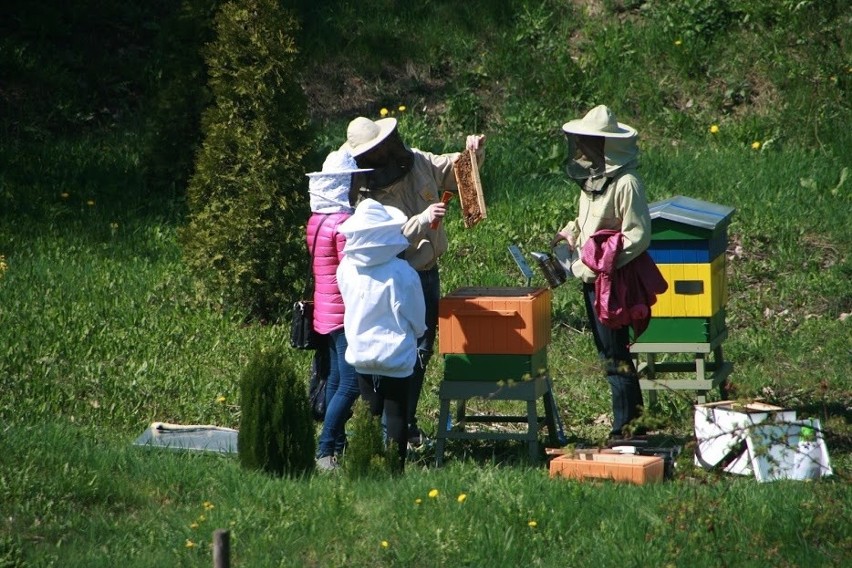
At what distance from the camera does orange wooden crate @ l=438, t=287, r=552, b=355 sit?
269 inches

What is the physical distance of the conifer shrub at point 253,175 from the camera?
32.1 ft

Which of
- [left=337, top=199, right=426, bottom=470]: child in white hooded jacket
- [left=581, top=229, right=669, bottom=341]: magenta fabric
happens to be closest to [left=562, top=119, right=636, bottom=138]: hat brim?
[left=581, top=229, right=669, bottom=341]: magenta fabric

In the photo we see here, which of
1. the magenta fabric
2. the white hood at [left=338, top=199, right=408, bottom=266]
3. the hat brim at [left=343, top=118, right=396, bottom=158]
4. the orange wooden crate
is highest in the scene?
the hat brim at [left=343, top=118, right=396, bottom=158]

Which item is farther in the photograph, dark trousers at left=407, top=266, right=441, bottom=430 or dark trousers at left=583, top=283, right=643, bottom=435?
dark trousers at left=407, top=266, right=441, bottom=430

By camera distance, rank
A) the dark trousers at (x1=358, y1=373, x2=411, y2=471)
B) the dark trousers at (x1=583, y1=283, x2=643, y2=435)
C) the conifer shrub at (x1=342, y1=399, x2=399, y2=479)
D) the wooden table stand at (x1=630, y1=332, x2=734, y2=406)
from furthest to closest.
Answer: the wooden table stand at (x1=630, y1=332, x2=734, y2=406) → the dark trousers at (x1=583, y1=283, x2=643, y2=435) → the dark trousers at (x1=358, y1=373, x2=411, y2=471) → the conifer shrub at (x1=342, y1=399, x2=399, y2=479)

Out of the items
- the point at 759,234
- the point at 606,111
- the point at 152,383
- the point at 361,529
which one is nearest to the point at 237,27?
the point at 152,383

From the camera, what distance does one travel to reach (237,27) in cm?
1001

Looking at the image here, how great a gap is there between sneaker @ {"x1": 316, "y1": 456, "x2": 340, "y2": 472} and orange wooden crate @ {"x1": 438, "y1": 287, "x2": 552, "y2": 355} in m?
0.91

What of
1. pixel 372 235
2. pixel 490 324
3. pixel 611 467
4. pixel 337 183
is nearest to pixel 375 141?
pixel 337 183

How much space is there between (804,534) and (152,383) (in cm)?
491

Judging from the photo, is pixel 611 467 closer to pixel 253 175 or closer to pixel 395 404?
pixel 395 404

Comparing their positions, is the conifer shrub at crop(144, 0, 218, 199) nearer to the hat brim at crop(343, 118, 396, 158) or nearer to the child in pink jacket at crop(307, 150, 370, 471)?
the child in pink jacket at crop(307, 150, 370, 471)

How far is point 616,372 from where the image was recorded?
23.3ft

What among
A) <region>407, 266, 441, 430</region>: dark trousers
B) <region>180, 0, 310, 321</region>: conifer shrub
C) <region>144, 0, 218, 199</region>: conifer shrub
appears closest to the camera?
<region>407, 266, 441, 430</region>: dark trousers
